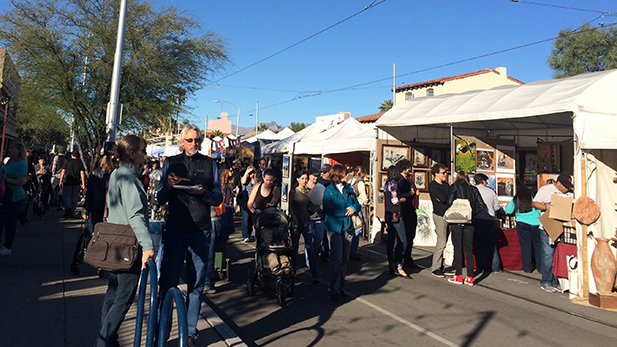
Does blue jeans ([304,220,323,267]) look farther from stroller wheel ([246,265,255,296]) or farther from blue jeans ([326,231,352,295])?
stroller wheel ([246,265,255,296])

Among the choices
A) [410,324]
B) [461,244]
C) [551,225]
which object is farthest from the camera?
[461,244]

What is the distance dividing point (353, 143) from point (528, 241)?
5763 mm

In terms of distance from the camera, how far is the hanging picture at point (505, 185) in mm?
10727

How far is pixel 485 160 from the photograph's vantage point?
1057cm

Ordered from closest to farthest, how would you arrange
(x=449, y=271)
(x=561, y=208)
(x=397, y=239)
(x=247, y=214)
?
(x=561, y=208), (x=397, y=239), (x=449, y=271), (x=247, y=214)

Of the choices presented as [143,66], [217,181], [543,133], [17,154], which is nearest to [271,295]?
[217,181]

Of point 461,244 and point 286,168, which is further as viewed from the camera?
point 286,168

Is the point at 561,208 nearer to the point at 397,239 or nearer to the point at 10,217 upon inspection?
the point at 397,239

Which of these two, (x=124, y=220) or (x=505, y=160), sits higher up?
(x=505, y=160)

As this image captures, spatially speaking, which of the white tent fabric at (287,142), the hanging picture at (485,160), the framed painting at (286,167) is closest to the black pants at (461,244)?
the hanging picture at (485,160)

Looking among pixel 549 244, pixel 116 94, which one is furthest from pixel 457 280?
pixel 116 94

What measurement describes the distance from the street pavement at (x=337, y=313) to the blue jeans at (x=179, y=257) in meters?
0.51

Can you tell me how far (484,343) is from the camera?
16.4ft

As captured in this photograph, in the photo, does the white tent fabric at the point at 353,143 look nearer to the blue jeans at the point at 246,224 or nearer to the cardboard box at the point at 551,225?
the blue jeans at the point at 246,224
